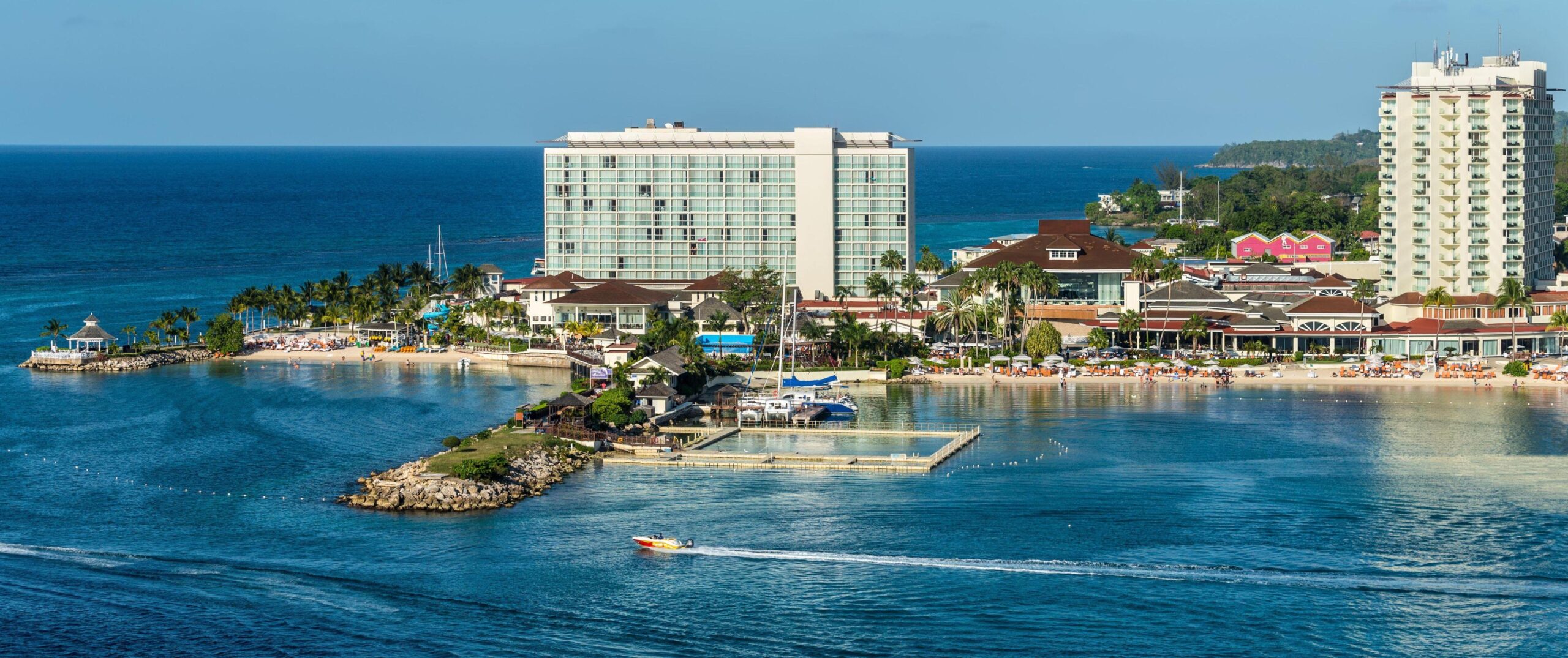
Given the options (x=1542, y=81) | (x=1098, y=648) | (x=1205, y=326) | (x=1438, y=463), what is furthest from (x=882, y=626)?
(x=1542, y=81)

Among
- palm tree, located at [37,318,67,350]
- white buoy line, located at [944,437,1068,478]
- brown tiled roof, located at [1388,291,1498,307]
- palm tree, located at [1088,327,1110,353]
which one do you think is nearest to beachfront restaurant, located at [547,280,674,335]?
palm tree, located at [1088,327,1110,353]

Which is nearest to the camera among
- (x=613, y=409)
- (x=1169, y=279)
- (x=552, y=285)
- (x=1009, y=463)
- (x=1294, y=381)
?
(x=1009, y=463)

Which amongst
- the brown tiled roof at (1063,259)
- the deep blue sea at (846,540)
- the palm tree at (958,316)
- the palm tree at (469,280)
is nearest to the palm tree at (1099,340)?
the palm tree at (958,316)

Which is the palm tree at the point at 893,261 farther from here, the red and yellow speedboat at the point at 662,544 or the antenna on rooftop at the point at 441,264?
the red and yellow speedboat at the point at 662,544

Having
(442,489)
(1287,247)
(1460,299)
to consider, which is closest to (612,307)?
(442,489)

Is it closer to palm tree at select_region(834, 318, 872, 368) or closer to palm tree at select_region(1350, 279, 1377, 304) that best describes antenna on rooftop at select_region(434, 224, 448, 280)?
palm tree at select_region(834, 318, 872, 368)

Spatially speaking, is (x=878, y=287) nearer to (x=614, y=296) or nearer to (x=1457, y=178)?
(x=614, y=296)
